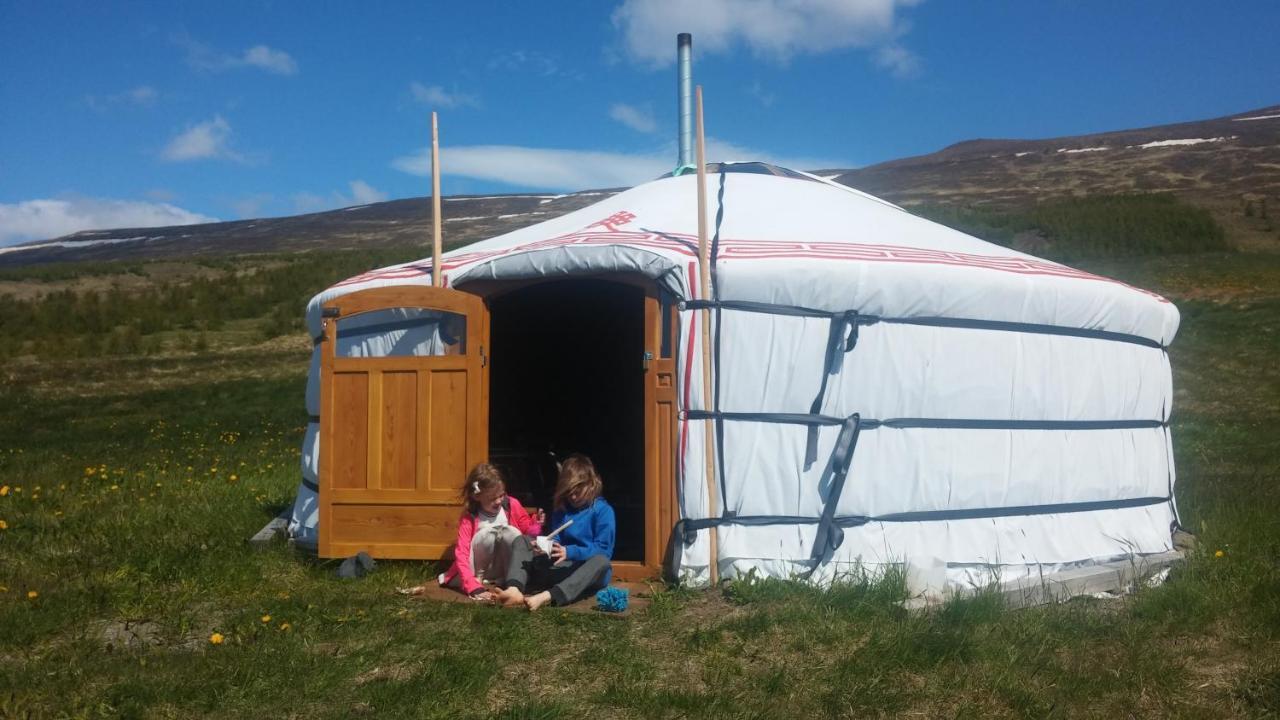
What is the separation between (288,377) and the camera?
45.1 ft

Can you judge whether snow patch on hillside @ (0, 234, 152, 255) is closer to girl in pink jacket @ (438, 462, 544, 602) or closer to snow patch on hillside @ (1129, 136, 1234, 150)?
snow patch on hillside @ (1129, 136, 1234, 150)

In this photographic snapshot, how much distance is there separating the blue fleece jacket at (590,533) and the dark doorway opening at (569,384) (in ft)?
7.49

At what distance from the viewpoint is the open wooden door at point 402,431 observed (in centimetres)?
455

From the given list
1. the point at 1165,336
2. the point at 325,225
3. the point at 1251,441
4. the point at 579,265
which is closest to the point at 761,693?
the point at 579,265

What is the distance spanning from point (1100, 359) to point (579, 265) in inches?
93.6

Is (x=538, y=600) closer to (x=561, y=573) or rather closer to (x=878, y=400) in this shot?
(x=561, y=573)

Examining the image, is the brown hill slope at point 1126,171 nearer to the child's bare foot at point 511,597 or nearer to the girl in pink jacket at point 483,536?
the girl in pink jacket at point 483,536

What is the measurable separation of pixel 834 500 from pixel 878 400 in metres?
0.45

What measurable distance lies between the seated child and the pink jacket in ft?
0.52

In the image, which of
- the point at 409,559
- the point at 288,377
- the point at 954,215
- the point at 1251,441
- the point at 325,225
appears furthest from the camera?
the point at 325,225

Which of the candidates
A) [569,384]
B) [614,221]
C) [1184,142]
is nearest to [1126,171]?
[1184,142]

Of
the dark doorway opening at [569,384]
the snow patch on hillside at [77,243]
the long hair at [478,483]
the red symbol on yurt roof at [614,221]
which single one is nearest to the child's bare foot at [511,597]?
the long hair at [478,483]

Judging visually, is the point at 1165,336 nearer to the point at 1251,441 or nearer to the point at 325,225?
the point at 1251,441

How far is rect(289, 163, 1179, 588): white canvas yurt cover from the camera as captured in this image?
430 centimetres
